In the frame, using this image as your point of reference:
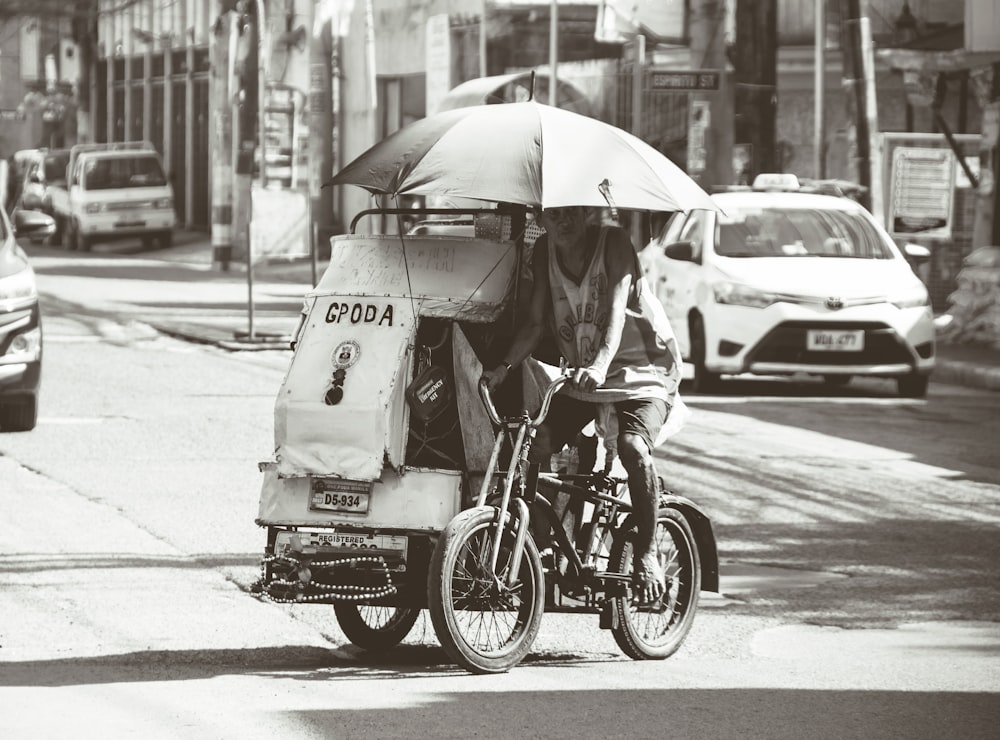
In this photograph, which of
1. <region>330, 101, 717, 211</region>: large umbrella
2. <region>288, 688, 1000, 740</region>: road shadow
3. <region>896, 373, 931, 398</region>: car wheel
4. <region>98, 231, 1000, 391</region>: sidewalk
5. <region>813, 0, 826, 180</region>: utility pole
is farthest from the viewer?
<region>813, 0, 826, 180</region>: utility pole

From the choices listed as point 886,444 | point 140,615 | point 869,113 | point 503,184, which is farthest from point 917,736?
point 869,113

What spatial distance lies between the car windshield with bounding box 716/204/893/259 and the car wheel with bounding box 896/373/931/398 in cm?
117

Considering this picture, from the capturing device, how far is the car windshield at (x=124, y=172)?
133 feet

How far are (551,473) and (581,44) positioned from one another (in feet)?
99.9

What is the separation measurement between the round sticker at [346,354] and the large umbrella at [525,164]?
1.80 ft

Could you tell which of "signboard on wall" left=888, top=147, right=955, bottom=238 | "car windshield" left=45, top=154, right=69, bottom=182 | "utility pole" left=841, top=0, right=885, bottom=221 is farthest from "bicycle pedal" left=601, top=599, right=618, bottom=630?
"car windshield" left=45, top=154, right=69, bottom=182

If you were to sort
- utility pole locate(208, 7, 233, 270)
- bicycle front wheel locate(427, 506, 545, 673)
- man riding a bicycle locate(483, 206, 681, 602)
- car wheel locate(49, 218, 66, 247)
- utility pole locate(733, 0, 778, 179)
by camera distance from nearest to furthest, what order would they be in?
bicycle front wheel locate(427, 506, 545, 673) < man riding a bicycle locate(483, 206, 681, 602) < utility pole locate(733, 0, 778, 179) < utility pole locate(208, 7, 233, 270) < car wheel locate(49, 218, 66, 247)

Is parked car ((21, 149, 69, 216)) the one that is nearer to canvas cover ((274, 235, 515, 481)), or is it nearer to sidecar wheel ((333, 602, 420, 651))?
sidecar wheel ((333, 602, 420, 651))

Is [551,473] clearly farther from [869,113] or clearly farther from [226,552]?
[869,113]

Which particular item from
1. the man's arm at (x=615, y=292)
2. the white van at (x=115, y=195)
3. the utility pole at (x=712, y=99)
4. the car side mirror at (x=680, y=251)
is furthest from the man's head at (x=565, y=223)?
the white van at (x=115, y=195)

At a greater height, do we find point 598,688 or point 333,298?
point 333,298

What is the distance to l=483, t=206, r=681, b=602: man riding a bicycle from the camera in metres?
6.70

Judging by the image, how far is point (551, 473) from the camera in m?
6.82

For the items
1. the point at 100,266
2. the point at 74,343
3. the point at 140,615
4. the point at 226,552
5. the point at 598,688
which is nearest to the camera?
the point at 598,688
